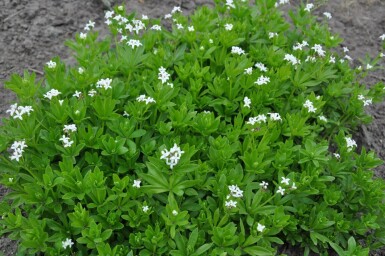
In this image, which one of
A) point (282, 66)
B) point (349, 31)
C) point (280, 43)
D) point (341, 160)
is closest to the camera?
point (341, 160)

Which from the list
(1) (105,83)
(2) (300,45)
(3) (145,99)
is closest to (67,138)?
(1) (105,83)

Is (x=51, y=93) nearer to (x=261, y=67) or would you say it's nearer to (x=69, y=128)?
(x=69, y=128)

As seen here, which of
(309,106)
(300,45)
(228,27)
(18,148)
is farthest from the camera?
(300,45)

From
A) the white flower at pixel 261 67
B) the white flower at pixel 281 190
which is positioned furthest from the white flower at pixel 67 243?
the white flower at pixel 261 67

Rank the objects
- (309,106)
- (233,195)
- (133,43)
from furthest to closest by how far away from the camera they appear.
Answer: (133,43)
(309,106)
(233,195)

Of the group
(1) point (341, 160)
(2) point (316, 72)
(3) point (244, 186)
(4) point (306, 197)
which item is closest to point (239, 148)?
(3) point (244, 186)

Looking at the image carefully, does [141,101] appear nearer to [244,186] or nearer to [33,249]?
[244,186]
